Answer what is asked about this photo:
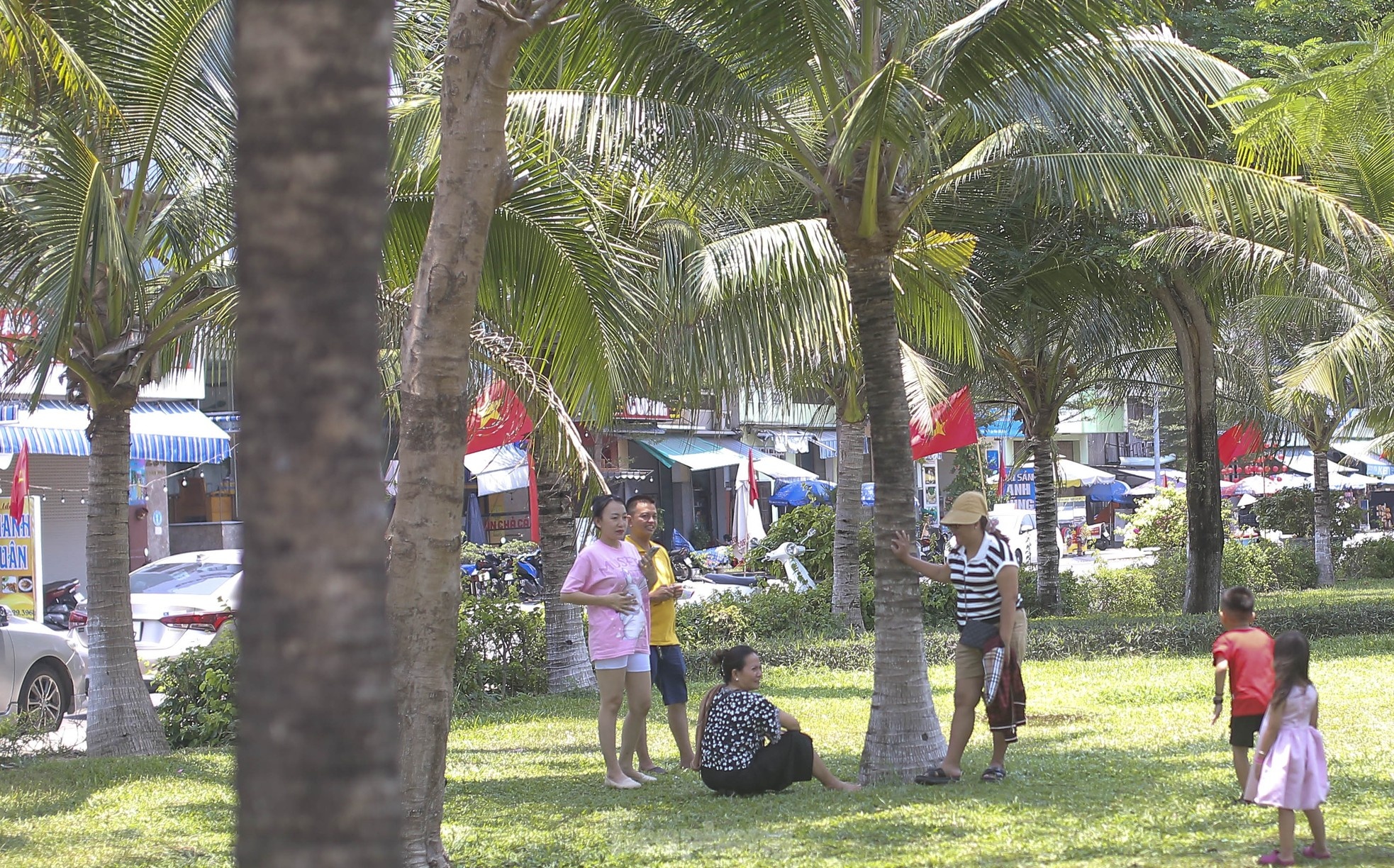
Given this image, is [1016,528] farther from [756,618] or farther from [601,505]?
[601,505]

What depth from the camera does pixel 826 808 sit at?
6949 mm

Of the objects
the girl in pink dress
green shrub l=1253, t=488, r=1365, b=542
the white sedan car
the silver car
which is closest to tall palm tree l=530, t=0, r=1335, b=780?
the girl in pink dress

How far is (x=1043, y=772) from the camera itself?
7.91 meters

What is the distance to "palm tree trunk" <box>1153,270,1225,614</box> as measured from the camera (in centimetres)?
1714

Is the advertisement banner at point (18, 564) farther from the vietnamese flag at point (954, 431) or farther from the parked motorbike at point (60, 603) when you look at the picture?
the vietnamese flag at point (954, 431)

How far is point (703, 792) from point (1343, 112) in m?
6.57

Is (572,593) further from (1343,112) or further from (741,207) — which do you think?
(1343,112)

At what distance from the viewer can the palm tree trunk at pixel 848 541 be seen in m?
16.6

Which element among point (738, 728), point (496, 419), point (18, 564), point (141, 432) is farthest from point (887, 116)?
point (141, 432)

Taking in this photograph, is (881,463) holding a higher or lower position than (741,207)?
lower

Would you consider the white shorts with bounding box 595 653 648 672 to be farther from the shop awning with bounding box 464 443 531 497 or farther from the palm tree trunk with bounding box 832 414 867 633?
the shop awning with bounding box 464 443 531 497

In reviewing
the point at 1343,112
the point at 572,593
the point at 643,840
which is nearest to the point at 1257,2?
the point at 1343,112

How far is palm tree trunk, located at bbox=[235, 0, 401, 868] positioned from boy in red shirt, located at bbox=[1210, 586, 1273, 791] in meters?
5.33

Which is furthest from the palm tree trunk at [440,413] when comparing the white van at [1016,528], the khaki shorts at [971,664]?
the white van at [1016,528]
